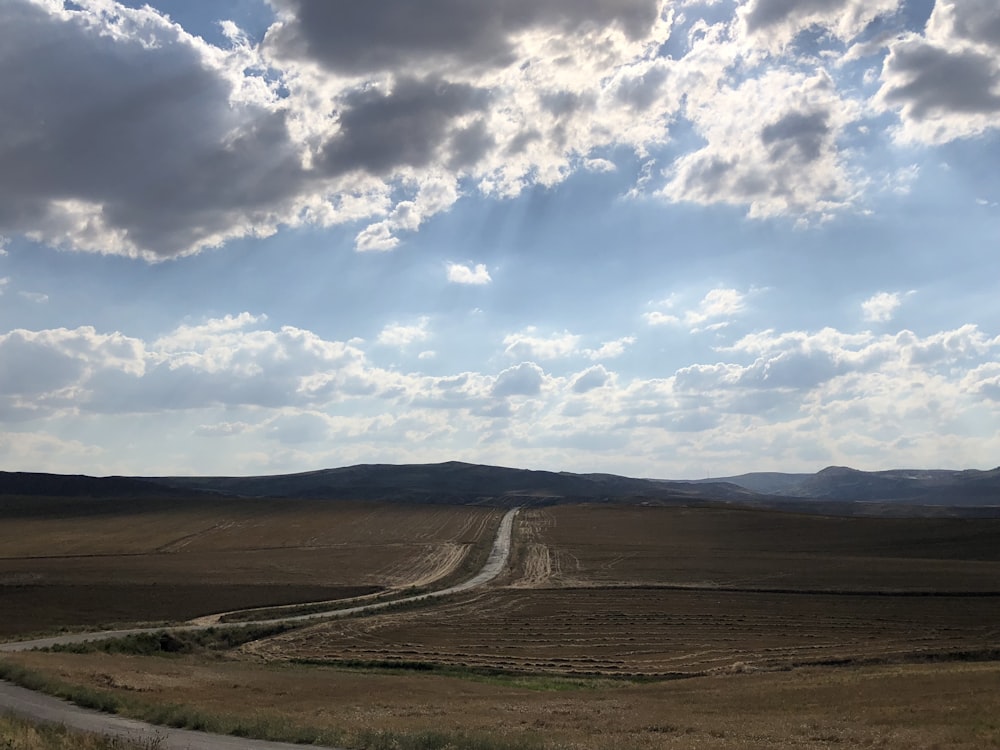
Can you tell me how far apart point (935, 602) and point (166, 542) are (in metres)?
86.0

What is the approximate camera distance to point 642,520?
13362 centimetres

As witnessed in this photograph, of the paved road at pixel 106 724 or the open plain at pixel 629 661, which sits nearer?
the paved road at pixel 106 724

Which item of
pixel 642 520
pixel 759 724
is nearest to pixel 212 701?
pixel 759 724

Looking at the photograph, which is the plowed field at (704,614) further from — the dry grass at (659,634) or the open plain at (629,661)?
the open plain at (629,661)

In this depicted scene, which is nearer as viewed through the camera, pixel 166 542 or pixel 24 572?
pixel 24 572

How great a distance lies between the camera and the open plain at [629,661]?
68.0 ft

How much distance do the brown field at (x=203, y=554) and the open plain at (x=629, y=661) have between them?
2346mm

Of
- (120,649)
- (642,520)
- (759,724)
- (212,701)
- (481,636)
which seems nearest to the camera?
(759,724)

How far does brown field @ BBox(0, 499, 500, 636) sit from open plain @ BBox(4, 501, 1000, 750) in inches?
92.4

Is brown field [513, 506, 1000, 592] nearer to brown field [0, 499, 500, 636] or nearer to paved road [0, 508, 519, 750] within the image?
brown field [0, 499, 500, 636]

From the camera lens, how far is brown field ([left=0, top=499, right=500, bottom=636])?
56.0 m

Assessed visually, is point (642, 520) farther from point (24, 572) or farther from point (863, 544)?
point (24, 572)

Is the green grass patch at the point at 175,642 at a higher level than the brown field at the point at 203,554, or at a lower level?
lower

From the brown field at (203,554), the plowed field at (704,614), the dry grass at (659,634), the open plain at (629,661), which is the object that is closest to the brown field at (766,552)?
the plowed field at (704,614)
